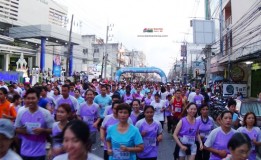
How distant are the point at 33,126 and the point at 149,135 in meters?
2.02

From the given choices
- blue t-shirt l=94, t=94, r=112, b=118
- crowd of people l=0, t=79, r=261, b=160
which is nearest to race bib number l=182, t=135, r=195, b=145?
crowd of people l=0, t=79, r=261, b=160

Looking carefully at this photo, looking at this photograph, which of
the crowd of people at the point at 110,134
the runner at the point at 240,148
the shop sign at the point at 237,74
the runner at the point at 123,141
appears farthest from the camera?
the shop sign at the point at 237,74

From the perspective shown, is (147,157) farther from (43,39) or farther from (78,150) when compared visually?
(43,39)

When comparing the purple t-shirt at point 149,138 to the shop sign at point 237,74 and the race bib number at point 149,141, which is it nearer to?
the race bib number at point 149,141

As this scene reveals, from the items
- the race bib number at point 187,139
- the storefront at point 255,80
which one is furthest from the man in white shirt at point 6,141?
the storefront at point 255,80

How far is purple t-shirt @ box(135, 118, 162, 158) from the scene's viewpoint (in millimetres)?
6293

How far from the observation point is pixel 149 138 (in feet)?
20.8

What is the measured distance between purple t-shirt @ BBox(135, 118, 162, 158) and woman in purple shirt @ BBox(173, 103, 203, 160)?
0.64 m

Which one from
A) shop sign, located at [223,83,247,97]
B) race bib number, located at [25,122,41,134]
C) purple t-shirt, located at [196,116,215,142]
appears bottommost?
purple t-shirt, located at [196,116,215,142]

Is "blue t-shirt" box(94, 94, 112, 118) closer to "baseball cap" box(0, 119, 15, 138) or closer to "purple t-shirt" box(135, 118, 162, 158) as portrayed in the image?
"purple t-shirt" box(135, 118, 162, 158)

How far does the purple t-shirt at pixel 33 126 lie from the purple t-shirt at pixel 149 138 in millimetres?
1648

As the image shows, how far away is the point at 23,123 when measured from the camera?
5.60 m

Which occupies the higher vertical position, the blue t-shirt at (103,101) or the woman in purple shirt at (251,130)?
the blue t-shirt at (103,101)

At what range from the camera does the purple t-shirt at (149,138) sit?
6.29 m
